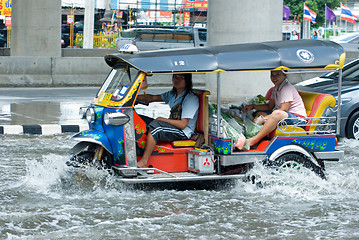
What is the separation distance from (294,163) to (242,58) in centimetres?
134

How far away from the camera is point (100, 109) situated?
7.26 meters

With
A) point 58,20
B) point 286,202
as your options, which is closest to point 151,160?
point 286,202

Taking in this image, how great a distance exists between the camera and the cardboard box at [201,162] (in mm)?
7242

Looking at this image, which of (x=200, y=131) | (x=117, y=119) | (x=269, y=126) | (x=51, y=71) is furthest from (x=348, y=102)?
(x=51, y=71)

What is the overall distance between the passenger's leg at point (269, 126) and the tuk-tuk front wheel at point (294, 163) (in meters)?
0.31

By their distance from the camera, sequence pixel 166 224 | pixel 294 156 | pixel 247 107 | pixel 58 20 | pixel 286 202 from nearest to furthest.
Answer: pixel 166 224
pixel 286 202
pixel 294 156
pixel 247 107
pixel 58 20

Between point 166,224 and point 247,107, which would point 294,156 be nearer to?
point 247,107

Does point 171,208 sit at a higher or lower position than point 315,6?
lower

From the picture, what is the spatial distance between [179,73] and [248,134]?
1.13 metres

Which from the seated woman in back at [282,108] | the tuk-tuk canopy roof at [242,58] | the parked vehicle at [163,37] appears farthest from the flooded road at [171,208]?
the parked vehicle at [163,37]

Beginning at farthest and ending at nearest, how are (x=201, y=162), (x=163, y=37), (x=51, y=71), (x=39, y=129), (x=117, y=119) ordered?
(x=163, y=37) → (x=51, y=71) → (x=39, y=129) → (x=201, y=162) → (x=117, y=119)

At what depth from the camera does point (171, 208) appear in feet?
22.0

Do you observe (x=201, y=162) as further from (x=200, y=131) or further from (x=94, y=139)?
(x=94, y=139)

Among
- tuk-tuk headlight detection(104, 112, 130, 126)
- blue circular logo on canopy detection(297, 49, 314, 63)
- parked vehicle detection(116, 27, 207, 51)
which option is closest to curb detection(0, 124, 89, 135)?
tuk-tuk headlight detection(104, 112, 130, 126)
